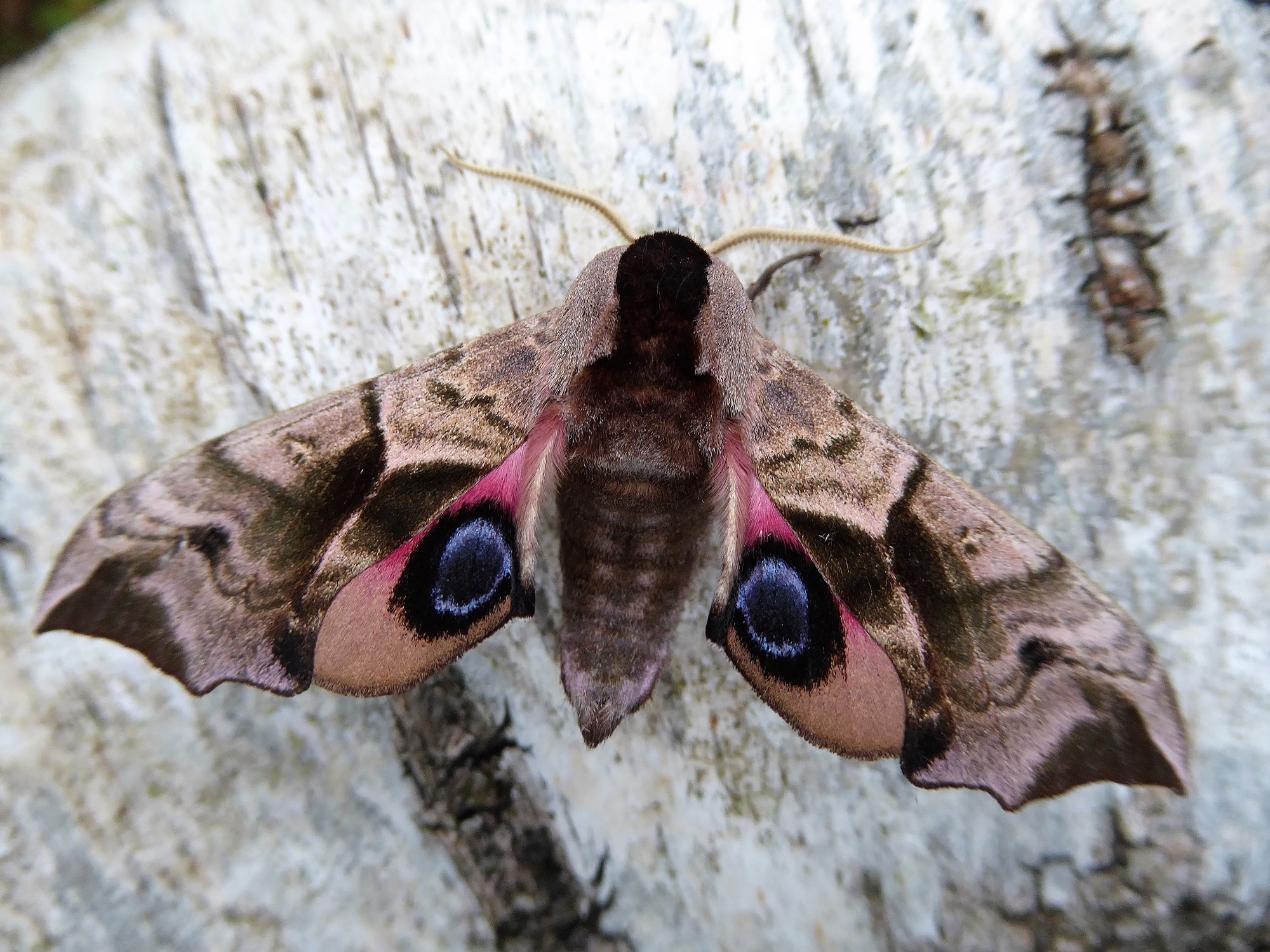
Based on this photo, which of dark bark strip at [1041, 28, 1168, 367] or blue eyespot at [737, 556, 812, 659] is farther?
dark bark strip at [1041, 28, 1168, 367]

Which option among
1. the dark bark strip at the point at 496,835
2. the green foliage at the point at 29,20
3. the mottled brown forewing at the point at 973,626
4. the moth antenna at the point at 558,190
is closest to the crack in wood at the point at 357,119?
the moth antenna at the point at 558,190

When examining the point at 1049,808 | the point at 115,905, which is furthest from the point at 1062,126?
the point at 115,905

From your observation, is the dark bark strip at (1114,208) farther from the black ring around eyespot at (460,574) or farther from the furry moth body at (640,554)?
the black ring around eyespot at (460,574)

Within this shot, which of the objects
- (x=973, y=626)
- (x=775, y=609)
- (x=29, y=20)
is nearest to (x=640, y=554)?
(x=775, y=609)

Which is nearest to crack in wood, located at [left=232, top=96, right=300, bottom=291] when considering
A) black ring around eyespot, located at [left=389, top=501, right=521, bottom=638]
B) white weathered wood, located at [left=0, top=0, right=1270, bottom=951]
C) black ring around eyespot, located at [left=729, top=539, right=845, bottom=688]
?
white weathered wood, located at [left=0, top=0, right=1270, bottom=951]

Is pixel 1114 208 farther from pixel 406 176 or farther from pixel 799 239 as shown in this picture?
pixel 406 176

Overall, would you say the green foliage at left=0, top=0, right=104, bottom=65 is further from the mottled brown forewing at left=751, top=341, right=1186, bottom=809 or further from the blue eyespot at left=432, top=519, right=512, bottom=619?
the mottled brown forewing at left=751, top=341, right=1186, bottom=809

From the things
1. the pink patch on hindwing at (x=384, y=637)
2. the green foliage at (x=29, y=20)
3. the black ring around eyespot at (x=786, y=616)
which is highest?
the green foliage at (x=29, y=20)
